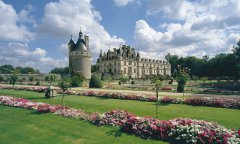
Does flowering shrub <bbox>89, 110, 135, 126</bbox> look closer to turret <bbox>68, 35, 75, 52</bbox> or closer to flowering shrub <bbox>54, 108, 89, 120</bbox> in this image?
flowering shrub <bbox>54, 108, 89, 120</bbox>

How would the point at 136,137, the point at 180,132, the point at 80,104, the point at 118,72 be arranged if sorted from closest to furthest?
the point at 180,132, the point at 136,137, the point at 80,104, the point at 118,72

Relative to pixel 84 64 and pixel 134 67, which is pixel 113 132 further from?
pixel 134 67

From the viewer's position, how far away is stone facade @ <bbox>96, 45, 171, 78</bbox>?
71.4m

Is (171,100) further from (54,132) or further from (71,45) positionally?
(71,45)

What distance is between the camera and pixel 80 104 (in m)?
15.9

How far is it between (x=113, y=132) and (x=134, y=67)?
6761 cm

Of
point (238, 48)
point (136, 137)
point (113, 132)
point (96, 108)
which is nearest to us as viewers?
point (136, 137)

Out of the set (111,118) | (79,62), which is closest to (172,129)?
(111,118)

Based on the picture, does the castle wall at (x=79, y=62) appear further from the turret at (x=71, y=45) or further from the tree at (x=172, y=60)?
the tree at (x=172, y=60)

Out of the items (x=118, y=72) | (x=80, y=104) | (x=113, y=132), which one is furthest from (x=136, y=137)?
(x=118, y=72)

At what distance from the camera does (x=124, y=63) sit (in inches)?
2849

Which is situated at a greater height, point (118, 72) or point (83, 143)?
point (118, 72)

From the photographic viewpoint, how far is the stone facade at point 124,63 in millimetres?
71438

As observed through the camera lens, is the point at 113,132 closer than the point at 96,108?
Yes
